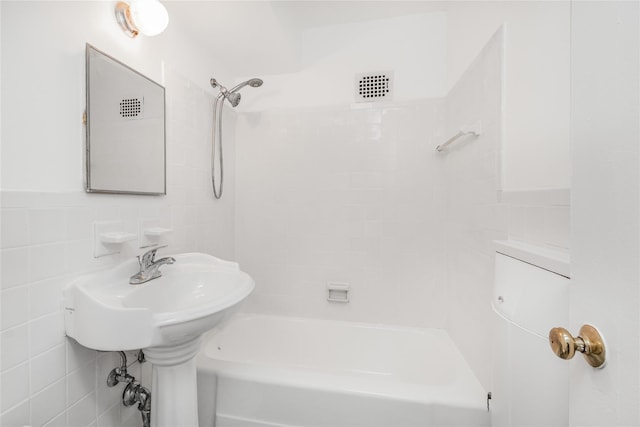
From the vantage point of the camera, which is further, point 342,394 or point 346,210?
point 346,210

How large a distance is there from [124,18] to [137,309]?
1.13 m

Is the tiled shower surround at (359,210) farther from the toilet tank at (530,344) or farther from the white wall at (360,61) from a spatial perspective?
the toilet tank at (530,344)

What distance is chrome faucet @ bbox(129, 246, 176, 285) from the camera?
110 cm

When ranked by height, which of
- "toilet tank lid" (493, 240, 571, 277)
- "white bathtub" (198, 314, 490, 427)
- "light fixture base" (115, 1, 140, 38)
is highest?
"light fixture base" (115, 1, 140, 38)

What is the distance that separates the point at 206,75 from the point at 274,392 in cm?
181

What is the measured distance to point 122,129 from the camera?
1119 millimetres

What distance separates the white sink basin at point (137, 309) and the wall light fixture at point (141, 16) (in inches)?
37.8

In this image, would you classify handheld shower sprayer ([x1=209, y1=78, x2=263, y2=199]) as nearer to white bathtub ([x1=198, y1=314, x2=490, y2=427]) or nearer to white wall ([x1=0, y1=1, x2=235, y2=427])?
white wall ([x1=0, y1=1, x2=235, y2=427])

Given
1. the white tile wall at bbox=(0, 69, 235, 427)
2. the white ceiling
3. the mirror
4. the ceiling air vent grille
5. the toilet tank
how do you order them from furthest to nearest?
the ceiling air vent grille
the white ceiling
the mirror
the white tile wall at bbox=(0, 69, 235, 427)
the toilet tank

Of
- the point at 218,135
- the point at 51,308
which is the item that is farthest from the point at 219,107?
the point at 51,308

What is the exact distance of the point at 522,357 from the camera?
0.69 m

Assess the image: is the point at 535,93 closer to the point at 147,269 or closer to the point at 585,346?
the point at 585,346

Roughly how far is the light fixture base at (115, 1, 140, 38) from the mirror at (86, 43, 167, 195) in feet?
0.52

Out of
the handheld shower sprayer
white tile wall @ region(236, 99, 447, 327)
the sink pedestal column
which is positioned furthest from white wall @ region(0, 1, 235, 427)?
white tile wall @ region(236, 99, 447, 327)
